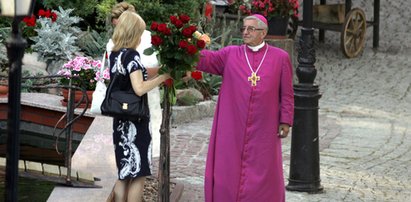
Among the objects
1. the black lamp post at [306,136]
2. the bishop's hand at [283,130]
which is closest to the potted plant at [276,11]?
the black lamp post at [306,136]

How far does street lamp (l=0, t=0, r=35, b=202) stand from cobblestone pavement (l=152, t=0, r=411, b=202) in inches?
186

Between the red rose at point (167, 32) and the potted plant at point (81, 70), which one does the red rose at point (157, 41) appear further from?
the potted plant at point (81, 70)

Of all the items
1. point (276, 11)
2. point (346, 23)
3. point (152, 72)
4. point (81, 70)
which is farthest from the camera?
point (346, 23)

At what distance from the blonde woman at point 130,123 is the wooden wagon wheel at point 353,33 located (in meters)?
10.7

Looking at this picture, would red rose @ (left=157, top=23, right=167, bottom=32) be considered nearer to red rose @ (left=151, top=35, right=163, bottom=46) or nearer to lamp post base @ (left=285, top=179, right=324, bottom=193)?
red rose @ (left=151, top=35, right=163, bottom=46)

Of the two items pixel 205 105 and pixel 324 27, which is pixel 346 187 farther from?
pixel 324 27

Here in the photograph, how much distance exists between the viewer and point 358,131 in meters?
13.5

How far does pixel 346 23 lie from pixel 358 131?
5378 mm

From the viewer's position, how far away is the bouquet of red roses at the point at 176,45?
7.73 metres

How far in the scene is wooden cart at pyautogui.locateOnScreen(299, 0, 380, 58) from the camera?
18.7 meters

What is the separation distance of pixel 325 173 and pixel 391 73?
25.0 feet

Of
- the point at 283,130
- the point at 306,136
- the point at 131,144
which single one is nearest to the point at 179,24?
the point at 131,144

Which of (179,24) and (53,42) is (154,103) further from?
(53,42)

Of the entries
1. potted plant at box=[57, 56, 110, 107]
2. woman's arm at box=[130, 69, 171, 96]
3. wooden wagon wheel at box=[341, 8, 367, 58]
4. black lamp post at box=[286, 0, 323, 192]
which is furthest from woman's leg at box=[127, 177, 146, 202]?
wooden wagon wheel at box=[341, 8, 367, 58]
